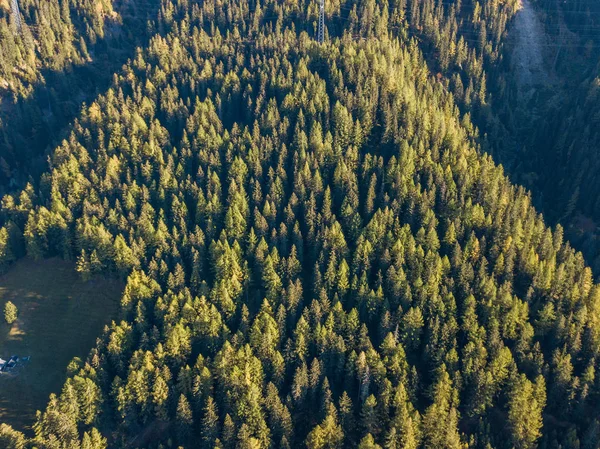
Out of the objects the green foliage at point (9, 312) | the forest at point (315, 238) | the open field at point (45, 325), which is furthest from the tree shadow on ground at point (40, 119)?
the green foliage at point (9, 312)

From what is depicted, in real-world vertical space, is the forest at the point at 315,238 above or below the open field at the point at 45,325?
above

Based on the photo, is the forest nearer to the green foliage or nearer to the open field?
the open field

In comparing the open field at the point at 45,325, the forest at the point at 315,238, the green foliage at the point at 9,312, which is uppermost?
the forest at the point at 315,238

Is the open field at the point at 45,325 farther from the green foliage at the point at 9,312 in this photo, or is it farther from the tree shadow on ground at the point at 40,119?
the tree shadow on ground at the point at 40,119

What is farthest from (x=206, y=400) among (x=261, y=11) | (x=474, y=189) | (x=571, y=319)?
Result: (x=261, y=11)

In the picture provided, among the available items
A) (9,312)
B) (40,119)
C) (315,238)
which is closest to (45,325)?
(9,312)

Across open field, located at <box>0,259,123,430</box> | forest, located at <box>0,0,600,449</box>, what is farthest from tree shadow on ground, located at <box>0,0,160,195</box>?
open field, located at <box>0,259,123,430</box>

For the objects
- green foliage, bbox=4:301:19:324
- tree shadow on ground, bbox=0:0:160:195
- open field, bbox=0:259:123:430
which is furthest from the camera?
tree shadow on ground, bbox=0:0:160:195
